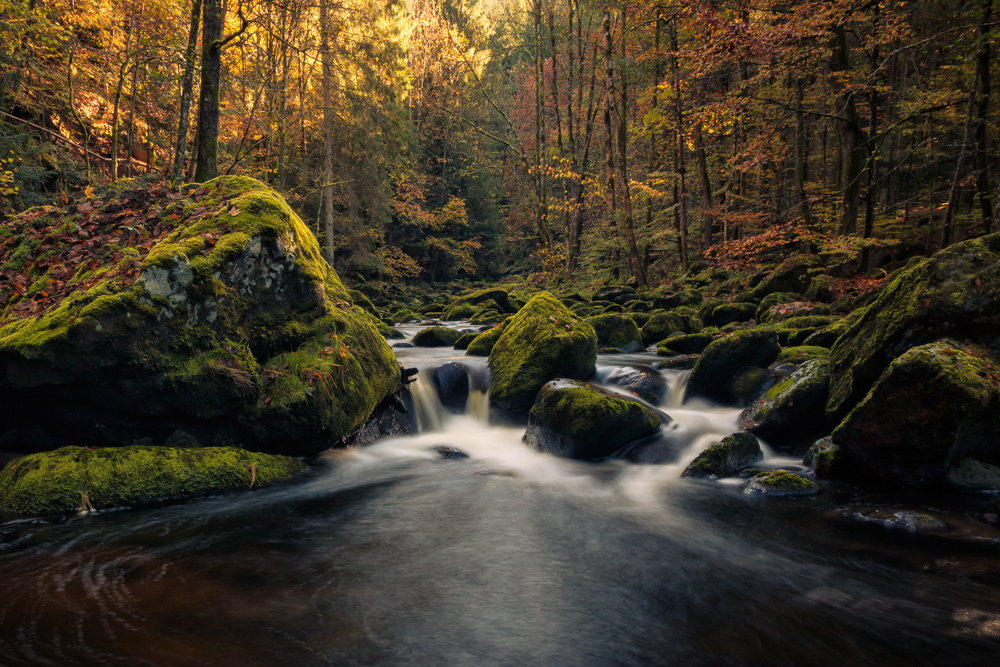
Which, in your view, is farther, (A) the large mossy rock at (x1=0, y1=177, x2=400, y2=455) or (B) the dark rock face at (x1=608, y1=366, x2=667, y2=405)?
(B) the dark rock face at (x1=608, y1=366, x2=667, y2=405)

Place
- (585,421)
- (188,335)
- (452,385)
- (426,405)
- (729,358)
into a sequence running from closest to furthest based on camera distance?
(188,335) → (585,421) → (729,358) → (426,405) → (452,385)

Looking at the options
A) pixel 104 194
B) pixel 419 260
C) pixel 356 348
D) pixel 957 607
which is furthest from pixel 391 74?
pixel 957 607

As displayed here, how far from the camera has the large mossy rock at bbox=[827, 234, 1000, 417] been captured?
5000 millimetres

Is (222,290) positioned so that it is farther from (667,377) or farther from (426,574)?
(667,377)

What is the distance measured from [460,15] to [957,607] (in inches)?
1383

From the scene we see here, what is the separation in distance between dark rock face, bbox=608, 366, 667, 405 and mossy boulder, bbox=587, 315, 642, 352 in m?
2.63

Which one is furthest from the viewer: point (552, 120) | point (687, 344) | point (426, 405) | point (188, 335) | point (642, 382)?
point (552, 120)

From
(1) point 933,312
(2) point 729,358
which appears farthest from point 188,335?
(1) point 933,312

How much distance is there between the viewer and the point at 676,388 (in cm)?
823

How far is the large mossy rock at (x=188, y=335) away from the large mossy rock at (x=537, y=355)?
2.04 m

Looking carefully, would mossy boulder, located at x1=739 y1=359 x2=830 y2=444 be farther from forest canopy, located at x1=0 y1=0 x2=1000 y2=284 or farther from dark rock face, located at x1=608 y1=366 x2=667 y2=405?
forest canopy, located at x1=0 y1=0 x2=1000 y2=284

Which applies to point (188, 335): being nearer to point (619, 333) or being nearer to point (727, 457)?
point (727, 457)

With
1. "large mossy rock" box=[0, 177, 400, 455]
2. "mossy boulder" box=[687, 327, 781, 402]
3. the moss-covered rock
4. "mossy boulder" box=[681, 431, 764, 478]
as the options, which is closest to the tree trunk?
"large mossy rock" box=[0, 177, 400, 455]

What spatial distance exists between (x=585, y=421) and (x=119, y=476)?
4.91 metres
